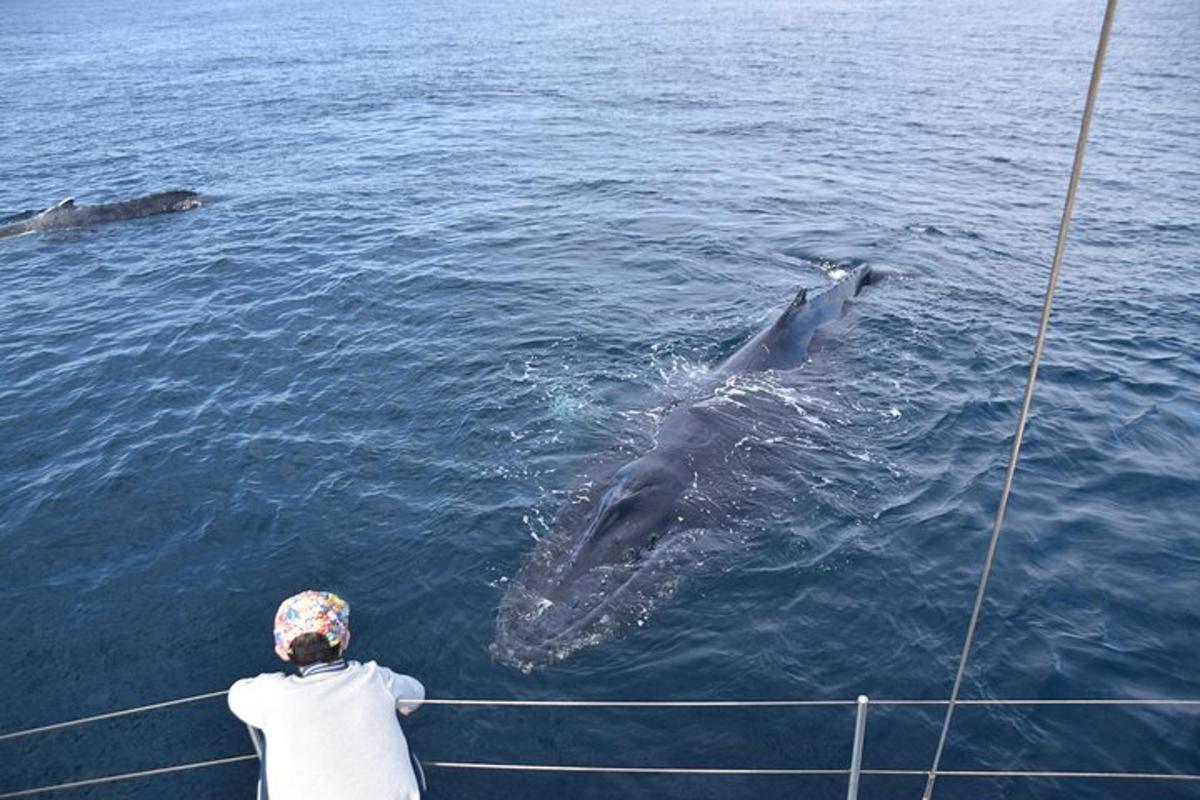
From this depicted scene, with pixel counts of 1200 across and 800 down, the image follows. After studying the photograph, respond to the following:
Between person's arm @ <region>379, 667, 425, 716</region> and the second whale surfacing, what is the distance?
4691 millimetres

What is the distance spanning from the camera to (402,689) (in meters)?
6.46

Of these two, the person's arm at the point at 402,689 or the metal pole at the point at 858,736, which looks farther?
the person's arm at the point at 402,689

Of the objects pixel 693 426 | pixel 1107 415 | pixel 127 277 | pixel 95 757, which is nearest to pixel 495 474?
pixel 693 426

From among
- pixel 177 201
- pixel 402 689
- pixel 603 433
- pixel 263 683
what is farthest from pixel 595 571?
pixel 177 201

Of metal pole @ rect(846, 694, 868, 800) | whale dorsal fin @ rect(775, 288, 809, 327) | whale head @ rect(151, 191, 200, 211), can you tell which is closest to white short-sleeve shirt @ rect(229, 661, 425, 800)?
metal pole @ rect(846, 694, 868, 800)

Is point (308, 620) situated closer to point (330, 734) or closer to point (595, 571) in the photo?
point (330, 734)

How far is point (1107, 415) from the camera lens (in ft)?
56.0

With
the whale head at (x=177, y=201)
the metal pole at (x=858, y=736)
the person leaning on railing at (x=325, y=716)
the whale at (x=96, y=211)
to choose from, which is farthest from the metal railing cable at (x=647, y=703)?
the whale head at (x=177, y=201)

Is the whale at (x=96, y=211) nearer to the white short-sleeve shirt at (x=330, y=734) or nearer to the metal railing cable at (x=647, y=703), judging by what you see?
the metal railing cable at (x=647, y=703)

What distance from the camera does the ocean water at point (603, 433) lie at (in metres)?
10.6

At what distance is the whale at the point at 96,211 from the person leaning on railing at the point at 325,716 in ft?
99.8

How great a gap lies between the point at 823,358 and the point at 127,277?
2163 centimetres

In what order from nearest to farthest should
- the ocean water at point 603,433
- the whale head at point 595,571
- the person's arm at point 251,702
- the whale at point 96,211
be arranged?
the person's arm at point 251,702 → the ocean water at point 603,433 → the whale head at point 595,571 → the whale at point 96,211

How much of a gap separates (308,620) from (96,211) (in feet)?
104
